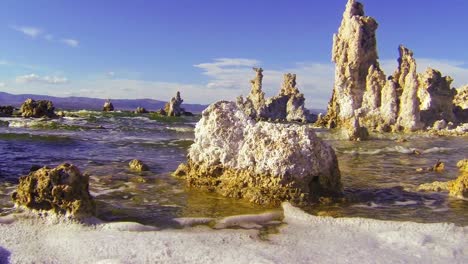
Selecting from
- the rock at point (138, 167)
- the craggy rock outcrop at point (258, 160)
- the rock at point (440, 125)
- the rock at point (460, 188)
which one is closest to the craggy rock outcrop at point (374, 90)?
the rock at point (440, 125)

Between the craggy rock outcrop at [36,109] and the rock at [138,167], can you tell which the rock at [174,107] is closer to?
the craggy rock outcrop at [36,109]

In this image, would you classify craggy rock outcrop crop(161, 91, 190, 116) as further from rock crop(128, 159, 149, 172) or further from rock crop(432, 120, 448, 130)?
rock crop(128, 159, 149, 172)

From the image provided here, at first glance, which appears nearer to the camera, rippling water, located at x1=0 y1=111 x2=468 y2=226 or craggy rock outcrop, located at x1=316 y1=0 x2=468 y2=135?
rippling water, located at x1=0 y1=111 x2=468 y2=226

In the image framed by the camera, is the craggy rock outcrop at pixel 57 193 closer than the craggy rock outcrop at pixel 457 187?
Yes

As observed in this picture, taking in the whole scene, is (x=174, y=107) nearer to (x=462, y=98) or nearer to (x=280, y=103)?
(x=280, y=103)

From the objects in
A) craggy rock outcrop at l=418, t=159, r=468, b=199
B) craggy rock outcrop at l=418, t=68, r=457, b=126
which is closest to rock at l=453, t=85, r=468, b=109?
craggy rock outcrop at l=418, t=68, r=457, b=126

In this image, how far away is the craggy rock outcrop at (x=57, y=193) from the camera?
6.49 m

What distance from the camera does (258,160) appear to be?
8.39 m

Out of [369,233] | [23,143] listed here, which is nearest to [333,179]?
[369,233]

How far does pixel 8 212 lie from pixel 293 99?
2745 inches

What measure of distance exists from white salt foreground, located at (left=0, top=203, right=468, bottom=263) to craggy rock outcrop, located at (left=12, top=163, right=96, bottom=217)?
11.6 inches

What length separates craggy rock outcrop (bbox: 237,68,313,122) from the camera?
73.9 m

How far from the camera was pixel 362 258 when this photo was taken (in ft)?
17.3

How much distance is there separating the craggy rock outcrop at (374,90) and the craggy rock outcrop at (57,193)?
75.9 feet
